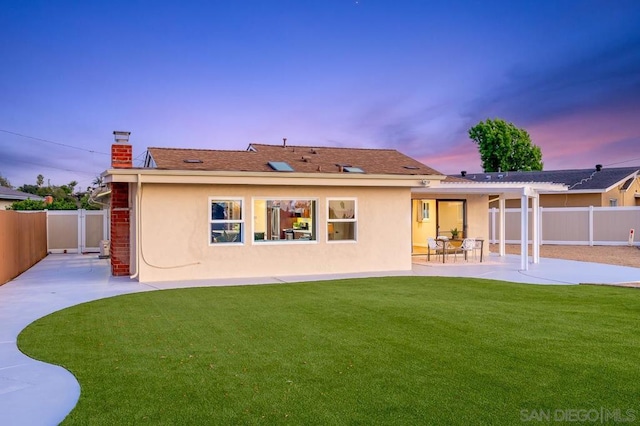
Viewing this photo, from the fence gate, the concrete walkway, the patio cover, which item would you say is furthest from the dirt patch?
the fence gate

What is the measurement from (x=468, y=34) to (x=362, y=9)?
4.30 metres

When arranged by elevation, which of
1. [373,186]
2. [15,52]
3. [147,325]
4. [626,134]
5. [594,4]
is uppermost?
[594,4]

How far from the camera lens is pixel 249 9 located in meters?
18.2

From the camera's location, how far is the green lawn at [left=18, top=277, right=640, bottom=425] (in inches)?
179

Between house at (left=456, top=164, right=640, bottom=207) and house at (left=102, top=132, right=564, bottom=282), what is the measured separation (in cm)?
1737

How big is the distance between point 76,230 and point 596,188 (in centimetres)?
2923

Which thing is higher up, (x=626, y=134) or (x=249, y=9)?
(x=249, y=9)

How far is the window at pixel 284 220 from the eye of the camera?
48.2 ft

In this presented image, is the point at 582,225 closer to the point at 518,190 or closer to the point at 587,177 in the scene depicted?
the point at 587,177

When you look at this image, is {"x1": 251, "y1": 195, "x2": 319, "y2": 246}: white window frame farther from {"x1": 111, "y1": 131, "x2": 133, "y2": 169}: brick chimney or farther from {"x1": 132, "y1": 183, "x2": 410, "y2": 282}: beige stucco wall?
{"x1": 111, "y1": 131, "x2": 133, "y2": 169}: brick chimney

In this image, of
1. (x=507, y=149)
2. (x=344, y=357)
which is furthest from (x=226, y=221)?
(x=507, y=149)

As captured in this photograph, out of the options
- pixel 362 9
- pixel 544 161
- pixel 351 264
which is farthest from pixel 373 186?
pixel 544 161

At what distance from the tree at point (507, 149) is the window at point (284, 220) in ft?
147

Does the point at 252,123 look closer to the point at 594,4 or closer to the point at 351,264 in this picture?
the point at 351,264
